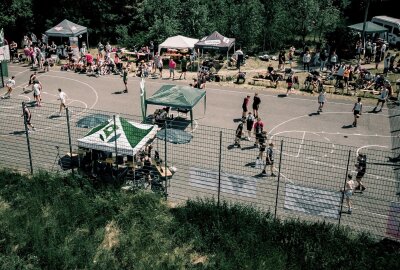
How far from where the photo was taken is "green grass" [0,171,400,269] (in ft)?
42.1

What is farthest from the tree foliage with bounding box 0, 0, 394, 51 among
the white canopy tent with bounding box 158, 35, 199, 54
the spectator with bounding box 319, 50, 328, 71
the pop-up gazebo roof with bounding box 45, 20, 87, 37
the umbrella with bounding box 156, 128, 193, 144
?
the umbrella with bounding box 156, 128, 193, 144

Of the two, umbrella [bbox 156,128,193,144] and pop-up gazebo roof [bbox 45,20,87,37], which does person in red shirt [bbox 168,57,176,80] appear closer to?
pop-up gazebo roof [bbox 45,20,87,37]

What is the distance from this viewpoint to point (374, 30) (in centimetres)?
3909

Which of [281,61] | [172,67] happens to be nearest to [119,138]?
[172,67]

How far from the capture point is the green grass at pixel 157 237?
1284 cm

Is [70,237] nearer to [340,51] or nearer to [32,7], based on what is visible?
[340,51]

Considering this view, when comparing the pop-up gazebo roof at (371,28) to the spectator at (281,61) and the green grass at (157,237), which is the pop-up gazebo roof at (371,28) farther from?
the green grass at (157,237)

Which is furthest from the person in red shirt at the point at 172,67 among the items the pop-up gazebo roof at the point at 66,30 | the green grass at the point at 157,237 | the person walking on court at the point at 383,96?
the green grass at the point at 157,237

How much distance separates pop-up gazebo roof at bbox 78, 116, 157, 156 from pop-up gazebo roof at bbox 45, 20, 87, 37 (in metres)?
22.2

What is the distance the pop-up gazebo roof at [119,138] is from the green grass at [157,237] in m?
1.89

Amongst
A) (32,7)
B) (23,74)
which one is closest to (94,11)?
(32,7)

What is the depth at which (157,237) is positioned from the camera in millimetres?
13516

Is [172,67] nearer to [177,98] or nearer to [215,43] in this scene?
[215,43]

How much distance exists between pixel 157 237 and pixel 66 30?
2794cm
